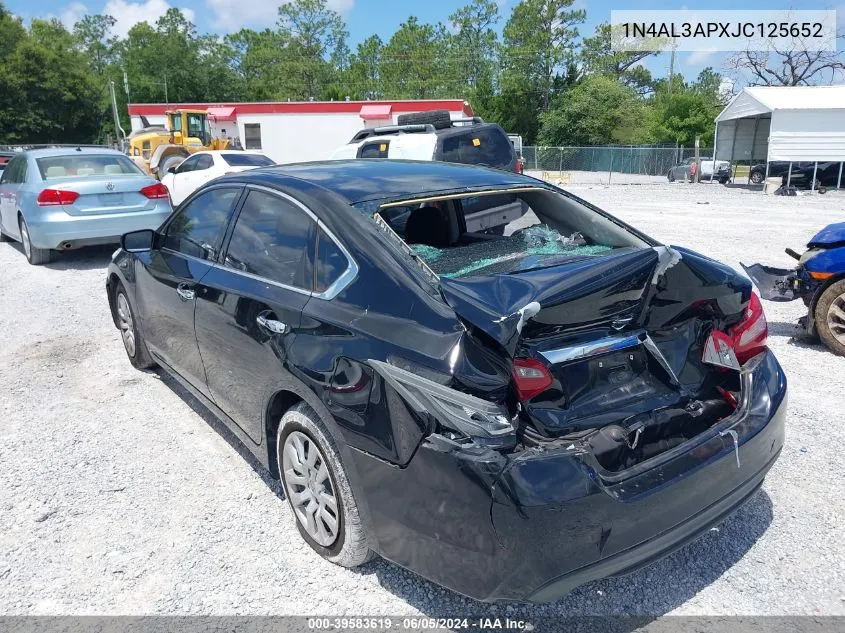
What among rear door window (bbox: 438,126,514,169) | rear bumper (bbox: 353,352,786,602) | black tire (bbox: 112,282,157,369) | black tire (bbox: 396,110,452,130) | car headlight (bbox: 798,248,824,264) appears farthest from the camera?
black tire (bbox: 396,110,452,130)

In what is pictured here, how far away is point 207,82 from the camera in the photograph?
7975 cm

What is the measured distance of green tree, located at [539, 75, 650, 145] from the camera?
167ft

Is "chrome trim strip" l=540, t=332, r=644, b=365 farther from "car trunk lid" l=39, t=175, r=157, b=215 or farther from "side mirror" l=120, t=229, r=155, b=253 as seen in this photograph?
"car trunk lid" l=39, t=175, r=157, b=215

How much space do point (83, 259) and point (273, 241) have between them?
7831 millimetres

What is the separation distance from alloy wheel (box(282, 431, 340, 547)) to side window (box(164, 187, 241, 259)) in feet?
4.40

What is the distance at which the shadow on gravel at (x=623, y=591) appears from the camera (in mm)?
2582

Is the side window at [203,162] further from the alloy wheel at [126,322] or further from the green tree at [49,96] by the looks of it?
the green tree at [49,96]

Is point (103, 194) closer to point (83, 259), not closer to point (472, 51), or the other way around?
point (83, 259)

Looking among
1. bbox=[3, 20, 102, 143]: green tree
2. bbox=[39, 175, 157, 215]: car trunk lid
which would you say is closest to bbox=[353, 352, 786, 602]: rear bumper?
bbox=[39, 175, 157, 215]: car trunk lid

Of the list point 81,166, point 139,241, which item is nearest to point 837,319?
point 139,241

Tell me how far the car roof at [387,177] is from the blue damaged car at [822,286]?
9.38 feet

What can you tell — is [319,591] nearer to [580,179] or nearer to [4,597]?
[4,597]

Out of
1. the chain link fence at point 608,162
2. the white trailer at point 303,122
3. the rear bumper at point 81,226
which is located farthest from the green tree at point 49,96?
the rear bumper at point 81,226


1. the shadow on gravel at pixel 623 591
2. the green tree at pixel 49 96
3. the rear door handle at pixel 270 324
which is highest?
the green tree at pixel 49 96
